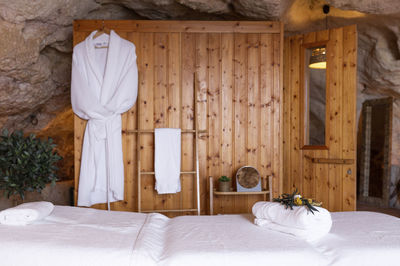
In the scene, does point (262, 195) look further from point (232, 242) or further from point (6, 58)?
point (6, 58)

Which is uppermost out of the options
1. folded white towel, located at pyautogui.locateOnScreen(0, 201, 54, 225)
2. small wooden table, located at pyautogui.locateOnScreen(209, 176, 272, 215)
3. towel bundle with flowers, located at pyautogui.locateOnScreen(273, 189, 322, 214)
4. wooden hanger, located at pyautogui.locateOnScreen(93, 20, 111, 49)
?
wooden hanger, located at pyautogui.locateOnScreen(93, 20, 111, 49)

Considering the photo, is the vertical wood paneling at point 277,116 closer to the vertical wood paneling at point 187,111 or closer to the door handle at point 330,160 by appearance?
the door handle at point 330,160

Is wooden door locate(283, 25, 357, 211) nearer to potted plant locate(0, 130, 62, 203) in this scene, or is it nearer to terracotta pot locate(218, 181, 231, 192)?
terracotta pot locate(218, 181, 231, 192)

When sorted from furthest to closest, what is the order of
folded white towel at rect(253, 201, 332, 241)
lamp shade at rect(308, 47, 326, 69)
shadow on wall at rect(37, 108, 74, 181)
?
shadow on wall at rect(37, 108, 74, 181)
lamp shade at rect(308, 47, 326, 69)
folded white towel at rect(253, 201, 332, 241)

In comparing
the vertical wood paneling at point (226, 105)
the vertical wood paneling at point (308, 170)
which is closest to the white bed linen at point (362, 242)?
the vertical wood paneling at point (226, 105)

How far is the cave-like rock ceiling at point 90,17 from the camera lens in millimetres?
3111

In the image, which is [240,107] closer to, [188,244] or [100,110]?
[100,110]

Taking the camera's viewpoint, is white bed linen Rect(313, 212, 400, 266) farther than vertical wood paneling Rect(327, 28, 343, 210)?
No

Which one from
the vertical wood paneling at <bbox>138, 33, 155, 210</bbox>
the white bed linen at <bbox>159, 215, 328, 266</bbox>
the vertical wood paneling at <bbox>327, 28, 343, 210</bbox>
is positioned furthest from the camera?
the vertical wood paneling at <bbox>327, 28, 343, 210</bbox>

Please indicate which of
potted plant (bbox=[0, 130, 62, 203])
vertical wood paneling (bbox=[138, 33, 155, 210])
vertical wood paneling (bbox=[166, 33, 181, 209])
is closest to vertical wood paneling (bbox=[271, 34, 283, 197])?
vertical wood paneling (bbox=[166, 33, 181, 209])

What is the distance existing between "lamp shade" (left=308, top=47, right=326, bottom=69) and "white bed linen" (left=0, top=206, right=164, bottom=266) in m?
2.72

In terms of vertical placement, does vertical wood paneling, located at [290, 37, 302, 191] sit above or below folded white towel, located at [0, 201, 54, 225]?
above

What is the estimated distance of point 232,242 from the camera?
1583mm

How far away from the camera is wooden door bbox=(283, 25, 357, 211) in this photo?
3.50 m
